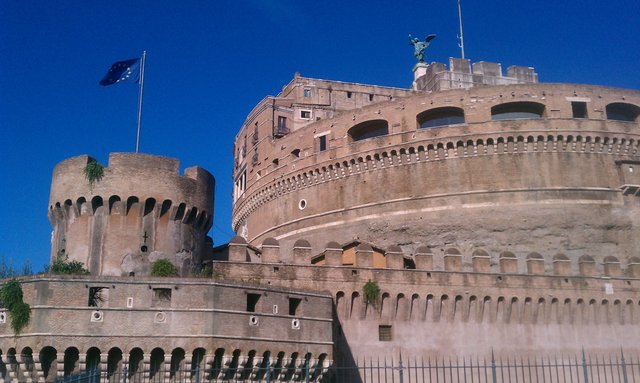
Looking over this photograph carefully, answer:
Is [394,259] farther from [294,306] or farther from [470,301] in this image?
[294,306]

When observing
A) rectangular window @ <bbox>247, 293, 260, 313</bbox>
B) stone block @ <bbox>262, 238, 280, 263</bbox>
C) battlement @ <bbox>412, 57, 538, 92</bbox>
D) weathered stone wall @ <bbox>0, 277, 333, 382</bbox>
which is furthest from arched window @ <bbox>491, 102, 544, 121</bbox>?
weathered stone wall @ <bbox>0, 277, 333, 382</bbox>

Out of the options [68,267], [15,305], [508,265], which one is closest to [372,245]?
[508,265]

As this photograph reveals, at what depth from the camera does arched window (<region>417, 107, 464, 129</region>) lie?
35.8m

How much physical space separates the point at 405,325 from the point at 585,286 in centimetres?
858

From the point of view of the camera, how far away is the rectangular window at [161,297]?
65.2 feet

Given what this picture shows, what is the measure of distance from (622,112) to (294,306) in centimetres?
2421

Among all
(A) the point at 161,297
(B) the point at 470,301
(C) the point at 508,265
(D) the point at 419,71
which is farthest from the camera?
(D) the point at 419,71

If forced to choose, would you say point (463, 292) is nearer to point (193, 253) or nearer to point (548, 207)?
point (548, 207)

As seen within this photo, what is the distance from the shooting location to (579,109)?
35719 millimetres

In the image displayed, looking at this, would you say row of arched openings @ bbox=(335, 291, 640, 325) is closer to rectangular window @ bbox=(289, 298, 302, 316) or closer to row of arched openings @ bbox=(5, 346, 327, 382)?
rectangular window @ bbox=(289, 298, 302, 316)

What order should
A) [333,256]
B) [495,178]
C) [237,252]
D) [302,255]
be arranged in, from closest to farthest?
[237,252] < [302,255] < [333,256] < [495,178]

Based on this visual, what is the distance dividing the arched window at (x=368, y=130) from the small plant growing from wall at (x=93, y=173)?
16685mm

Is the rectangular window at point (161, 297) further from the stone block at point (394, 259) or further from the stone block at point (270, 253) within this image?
the stone block at point (394, 259)

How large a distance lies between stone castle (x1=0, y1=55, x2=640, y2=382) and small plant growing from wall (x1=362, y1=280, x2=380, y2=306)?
12 cm
